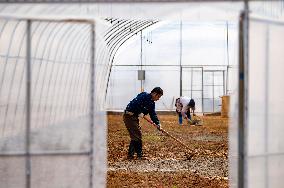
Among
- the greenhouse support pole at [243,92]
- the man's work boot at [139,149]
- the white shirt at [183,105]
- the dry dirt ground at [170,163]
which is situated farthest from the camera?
the white shirt at [183,105]

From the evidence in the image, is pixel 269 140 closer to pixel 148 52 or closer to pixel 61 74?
pixel 61 74

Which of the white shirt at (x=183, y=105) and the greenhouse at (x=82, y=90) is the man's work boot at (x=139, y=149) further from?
the white shirt at (x=183, y=105)

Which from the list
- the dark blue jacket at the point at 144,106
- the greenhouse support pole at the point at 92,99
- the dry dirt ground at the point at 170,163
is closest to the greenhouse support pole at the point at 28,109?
the greenhouse support pole at the point at 92,99

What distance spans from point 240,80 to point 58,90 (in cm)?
216

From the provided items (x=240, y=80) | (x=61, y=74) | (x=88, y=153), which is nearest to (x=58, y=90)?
(x=61, y=74)

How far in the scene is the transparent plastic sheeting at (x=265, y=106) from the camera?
6.41 meters

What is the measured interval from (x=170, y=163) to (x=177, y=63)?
16731mm

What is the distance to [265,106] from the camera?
6.64m

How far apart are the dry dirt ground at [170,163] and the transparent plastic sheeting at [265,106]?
3.39 metres

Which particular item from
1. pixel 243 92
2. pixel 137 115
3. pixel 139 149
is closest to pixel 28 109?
pixel 243 92

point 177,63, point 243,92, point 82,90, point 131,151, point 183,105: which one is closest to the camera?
point 243,92

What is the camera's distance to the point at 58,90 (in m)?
6.91

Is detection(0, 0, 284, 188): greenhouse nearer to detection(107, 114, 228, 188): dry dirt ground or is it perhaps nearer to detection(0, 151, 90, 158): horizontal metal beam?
detection(0, 151, 90, 158): horizontal metal beam

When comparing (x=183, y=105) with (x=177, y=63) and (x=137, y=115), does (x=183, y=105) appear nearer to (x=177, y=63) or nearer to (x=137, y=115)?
(x=177, y=63)
